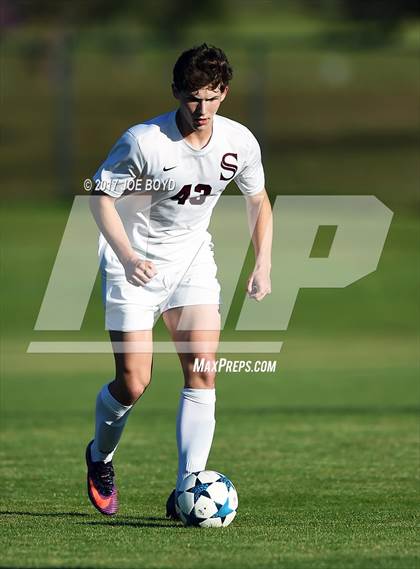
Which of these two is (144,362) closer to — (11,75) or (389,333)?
(389,333)

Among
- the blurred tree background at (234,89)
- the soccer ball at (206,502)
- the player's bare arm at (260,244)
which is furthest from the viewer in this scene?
the blurred tree background at (234,89)

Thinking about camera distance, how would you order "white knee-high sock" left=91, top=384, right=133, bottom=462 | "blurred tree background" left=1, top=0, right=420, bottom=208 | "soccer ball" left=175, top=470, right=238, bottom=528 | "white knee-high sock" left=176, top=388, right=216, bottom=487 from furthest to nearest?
"blurred tree background" left=1, top=0, right=420, bottom=208
"white knee-high sock" left=91, top=384, right=133, bottom=462
"white knee-high sock" left=176, top=388, right=216, bottom=487
"soccer ball" left=175, top=470, right=238, bottom=528

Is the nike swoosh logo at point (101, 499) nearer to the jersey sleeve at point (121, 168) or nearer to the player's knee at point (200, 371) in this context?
the player's knee at point (200, 371)

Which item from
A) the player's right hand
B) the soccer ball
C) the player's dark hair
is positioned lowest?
the soccer ball

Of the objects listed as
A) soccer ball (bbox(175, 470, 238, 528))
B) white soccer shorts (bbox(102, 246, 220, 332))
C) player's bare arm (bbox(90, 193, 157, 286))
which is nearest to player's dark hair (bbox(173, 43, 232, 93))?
player's bare arm (bbox(90, 193, 157, 286))

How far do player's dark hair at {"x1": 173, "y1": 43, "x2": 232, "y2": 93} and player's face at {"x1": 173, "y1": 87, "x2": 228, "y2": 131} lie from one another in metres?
0.03

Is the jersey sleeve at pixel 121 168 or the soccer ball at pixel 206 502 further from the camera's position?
the jersey sleeve at pixel 121 168
